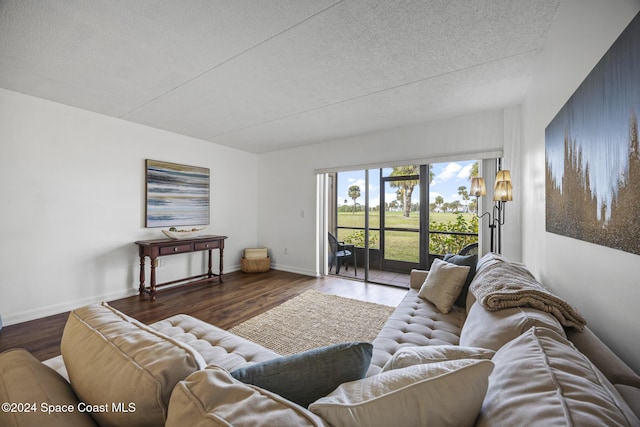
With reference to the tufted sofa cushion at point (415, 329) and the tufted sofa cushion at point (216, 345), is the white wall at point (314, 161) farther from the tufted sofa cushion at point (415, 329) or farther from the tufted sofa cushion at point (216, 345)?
the tufted sofa cushion at point (216, 345)

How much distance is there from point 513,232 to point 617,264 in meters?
2.31

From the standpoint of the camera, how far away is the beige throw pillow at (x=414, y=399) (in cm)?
53

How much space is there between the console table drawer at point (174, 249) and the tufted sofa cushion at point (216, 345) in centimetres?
208

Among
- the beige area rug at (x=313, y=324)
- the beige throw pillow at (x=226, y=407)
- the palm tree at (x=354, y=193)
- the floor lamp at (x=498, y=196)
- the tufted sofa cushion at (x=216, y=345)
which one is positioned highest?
the palm tree at (x=354, y=193)

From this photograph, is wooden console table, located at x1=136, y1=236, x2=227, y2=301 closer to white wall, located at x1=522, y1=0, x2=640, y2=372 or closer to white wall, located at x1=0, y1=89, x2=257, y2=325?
white wall, located at x1=0, y1=89, x2=257, y2=325

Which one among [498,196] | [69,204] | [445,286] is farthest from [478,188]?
[69,204]

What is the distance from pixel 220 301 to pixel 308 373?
2953 millimetres

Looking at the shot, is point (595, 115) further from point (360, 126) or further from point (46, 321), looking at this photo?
point (46, 321)

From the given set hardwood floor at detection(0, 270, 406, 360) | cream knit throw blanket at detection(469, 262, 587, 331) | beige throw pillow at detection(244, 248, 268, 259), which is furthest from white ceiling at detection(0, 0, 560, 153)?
beige throw pillow at detection(244, 248, 268, 259)

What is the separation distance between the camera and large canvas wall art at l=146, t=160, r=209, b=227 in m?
3.69

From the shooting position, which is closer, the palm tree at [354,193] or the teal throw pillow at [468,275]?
the teal throw pillow at [468,275]

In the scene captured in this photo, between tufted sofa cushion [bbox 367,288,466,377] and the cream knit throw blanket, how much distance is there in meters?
0.37

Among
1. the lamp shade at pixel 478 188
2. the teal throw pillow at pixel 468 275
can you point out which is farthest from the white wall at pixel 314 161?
the teal throw pillow at pixel 468 275

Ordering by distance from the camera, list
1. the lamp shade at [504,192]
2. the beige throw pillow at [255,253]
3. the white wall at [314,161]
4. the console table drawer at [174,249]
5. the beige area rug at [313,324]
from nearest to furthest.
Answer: the beige area rug at [313,324] → the lamp shade at [504,192] → the white wall at [314,161] → the console table drawer at [174,249] → the beige throw pillow at [255,253]
